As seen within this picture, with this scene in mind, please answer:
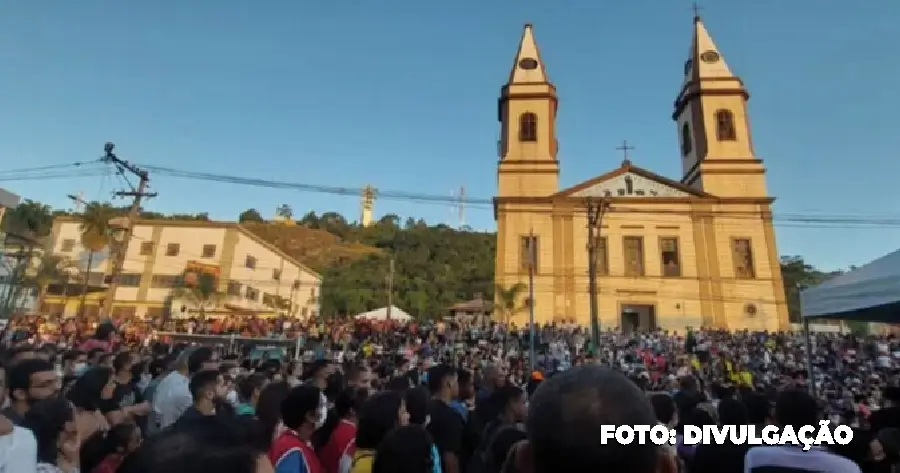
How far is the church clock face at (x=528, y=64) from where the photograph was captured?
3641cm

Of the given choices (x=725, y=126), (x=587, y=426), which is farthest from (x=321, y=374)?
(x=725, y=126)

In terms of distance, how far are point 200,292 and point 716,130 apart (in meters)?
40.7

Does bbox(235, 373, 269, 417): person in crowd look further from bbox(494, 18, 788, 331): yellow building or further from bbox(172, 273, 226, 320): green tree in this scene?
bbox(172, 273, 226, 320): green tree

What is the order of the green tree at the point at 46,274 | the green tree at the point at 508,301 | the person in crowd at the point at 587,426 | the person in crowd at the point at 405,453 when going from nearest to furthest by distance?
the person in crowd at the point at 587,426 → the person in crowd at the point at 405,453 → the green tree at the point at 508,301 → the green tree at the point at 46,274

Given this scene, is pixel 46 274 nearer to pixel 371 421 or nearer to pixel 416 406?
pixel 416 406

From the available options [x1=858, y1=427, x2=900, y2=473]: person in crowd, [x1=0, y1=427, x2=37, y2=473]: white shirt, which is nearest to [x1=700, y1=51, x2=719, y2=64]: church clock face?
[x1=858, y1=427, x2=900, y2=473]: person in crowd

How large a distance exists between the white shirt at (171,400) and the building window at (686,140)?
123 feet

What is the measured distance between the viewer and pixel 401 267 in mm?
70438

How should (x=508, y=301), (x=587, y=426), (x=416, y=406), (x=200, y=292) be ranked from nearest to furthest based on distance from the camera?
(x=587, y=426) < (x=416, y=406) < (x=508, y=301) < (x=200, y=292)

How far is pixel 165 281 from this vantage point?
44219mm

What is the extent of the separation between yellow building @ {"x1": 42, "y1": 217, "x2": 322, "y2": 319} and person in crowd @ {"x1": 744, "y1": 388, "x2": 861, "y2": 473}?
45096 millimetres

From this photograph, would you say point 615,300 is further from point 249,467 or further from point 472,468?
point 249,467

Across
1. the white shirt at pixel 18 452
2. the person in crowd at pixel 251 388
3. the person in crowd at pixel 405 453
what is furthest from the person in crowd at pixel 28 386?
the person in crowd at pixel 405 453

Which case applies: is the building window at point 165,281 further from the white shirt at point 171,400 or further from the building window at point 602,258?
the white shirt at point 171,400
